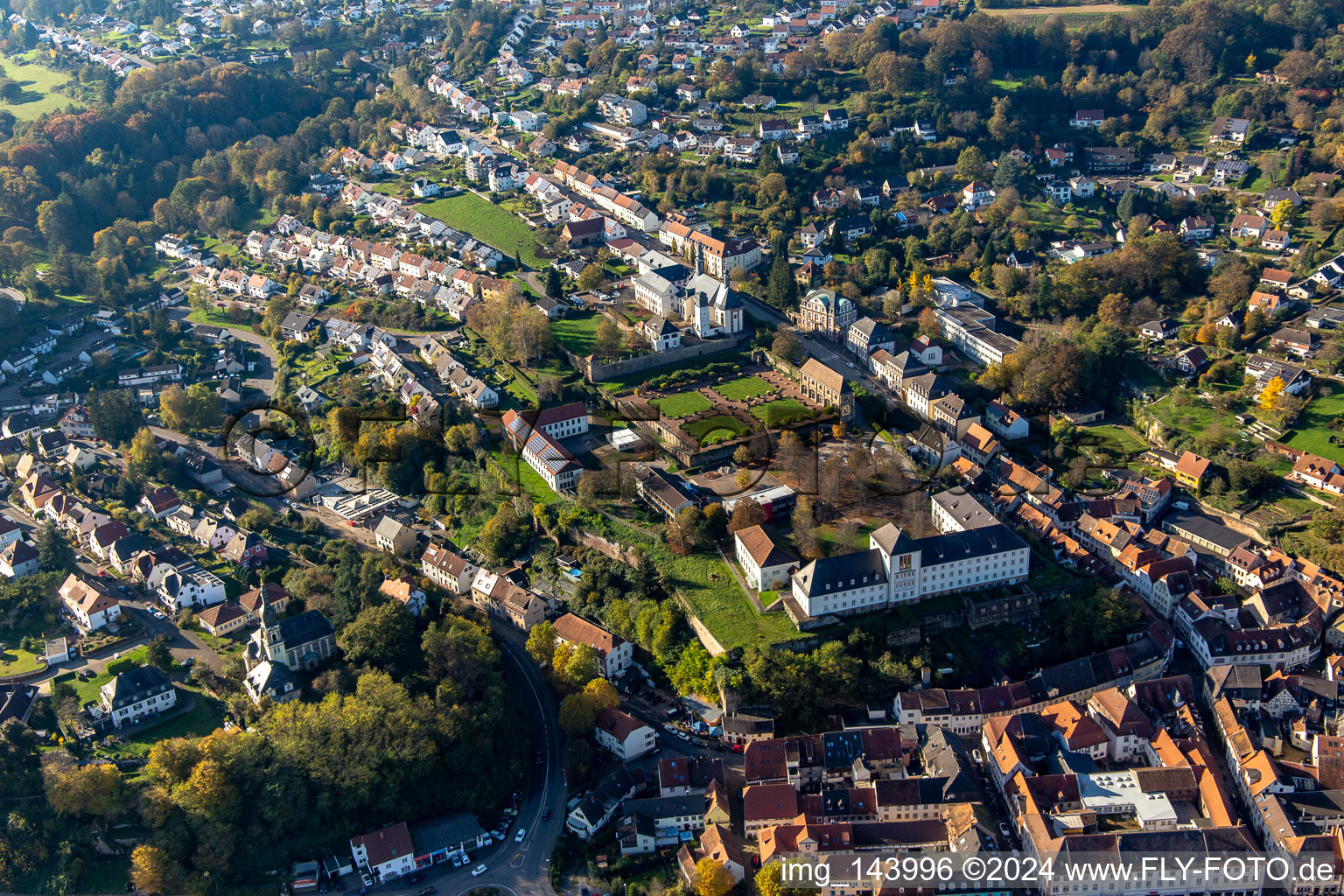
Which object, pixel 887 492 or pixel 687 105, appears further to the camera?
pixel 687 105

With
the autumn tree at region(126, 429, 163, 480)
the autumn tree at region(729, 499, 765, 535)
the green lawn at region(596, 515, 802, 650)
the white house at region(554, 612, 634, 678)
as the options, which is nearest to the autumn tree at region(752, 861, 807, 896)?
the green lawn at region(596, 515, 802, 650)

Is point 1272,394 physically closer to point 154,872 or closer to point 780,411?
point 780,411

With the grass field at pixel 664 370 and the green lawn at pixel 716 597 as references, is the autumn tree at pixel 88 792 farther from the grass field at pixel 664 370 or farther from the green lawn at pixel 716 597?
the grass field at pixel 664 370

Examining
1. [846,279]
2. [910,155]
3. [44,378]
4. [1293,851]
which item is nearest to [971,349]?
[846,279]

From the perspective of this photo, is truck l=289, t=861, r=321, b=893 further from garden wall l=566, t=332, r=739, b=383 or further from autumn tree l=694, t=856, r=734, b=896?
garden wall l=566, t=332, r=739, b=383

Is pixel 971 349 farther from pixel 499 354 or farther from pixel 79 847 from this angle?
pixel 79 847

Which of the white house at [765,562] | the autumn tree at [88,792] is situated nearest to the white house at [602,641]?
the white house at [765,562]
